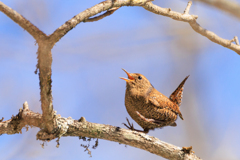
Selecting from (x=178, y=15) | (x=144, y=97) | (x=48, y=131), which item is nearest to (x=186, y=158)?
(x=144, y=97)

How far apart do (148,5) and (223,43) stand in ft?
2.78

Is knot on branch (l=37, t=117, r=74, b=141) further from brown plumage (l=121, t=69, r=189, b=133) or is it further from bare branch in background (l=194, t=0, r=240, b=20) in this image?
bare branch in background (l=194, t=0, r=240, b=20)

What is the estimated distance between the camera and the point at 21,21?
1.14m

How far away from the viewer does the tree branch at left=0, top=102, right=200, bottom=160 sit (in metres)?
1.43

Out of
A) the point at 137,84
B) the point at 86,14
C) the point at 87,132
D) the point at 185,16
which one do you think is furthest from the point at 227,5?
the point at 87,132

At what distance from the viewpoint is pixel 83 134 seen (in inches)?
59.6

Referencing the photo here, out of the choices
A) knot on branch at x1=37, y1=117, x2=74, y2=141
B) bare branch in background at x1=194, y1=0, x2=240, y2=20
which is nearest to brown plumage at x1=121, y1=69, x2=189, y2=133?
knot on branch at x1=37, y1=117, x2=74, y2=141

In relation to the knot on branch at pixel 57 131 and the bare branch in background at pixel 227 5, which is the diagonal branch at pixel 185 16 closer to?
the bare branch in background at pixel 227 5

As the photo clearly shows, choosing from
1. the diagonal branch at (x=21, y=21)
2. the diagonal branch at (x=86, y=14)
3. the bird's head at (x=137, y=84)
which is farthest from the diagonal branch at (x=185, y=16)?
the diagonal branch at (x=21, y=21)

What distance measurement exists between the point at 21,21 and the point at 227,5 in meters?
1.67

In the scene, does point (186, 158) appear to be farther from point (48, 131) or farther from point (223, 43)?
point (223, 43)

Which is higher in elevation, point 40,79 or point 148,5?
point 148,5

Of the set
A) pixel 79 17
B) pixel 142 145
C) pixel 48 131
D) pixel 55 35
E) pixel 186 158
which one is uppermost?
pixel 79 17

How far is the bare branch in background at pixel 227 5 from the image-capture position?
2.00 m
